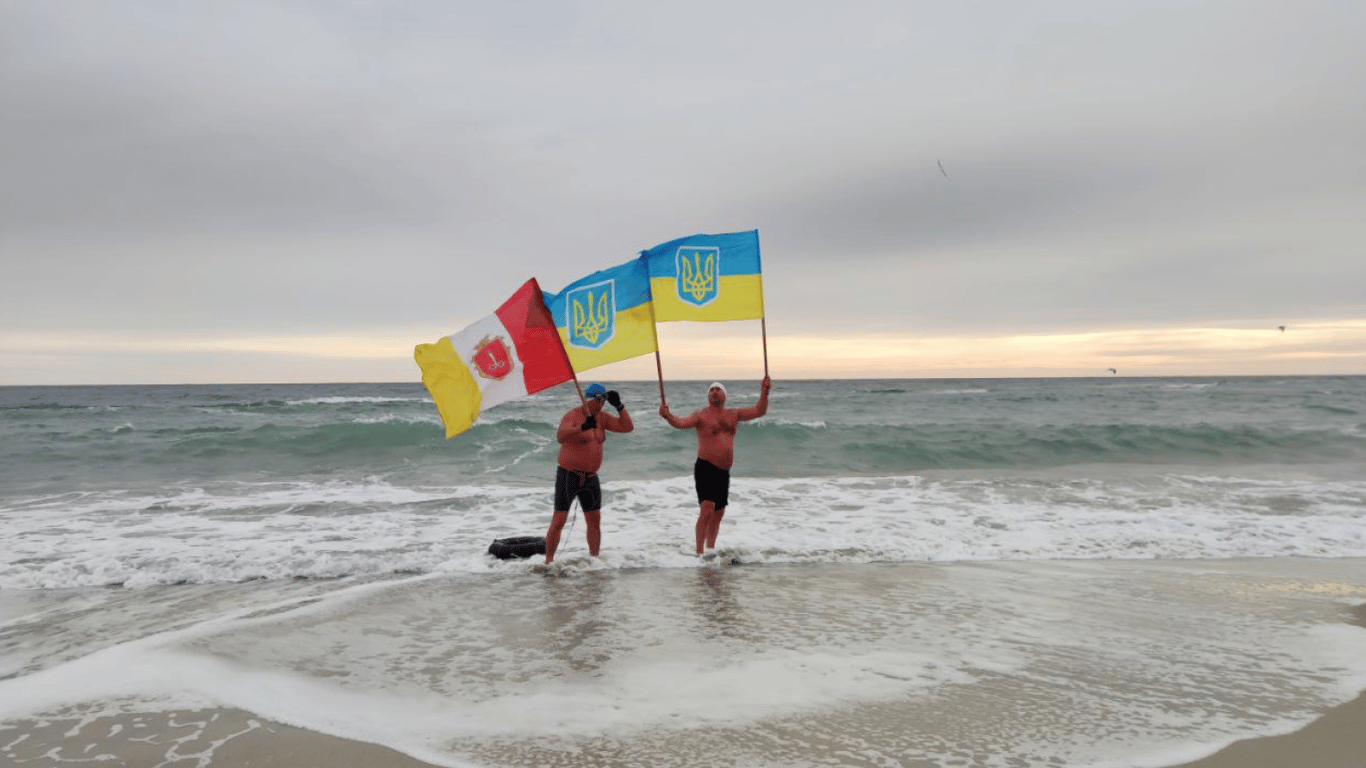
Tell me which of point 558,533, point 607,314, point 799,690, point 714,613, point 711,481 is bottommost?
point 714,613

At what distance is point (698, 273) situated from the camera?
7.99m

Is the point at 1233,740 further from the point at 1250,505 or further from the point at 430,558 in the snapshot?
the point at 1250,505

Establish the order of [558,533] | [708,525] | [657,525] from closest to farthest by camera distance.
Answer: [558,533] < [708,525] < [657,525]

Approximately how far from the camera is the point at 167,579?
8125 mm

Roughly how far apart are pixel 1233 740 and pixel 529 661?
3.83 m

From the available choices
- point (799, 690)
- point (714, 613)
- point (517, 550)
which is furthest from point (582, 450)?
point (799, 690)

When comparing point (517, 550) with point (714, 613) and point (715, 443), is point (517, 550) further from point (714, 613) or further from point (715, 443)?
point (714, 613)

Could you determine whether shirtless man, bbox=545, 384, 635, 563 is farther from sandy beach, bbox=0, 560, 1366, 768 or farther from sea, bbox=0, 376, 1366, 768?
sandy beach, bbox=0, 560, 1366, 768

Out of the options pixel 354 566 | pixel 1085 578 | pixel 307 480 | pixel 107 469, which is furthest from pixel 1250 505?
pixel 107 469

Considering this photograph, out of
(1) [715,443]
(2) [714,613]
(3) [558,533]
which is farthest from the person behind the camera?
(1) [715,443]

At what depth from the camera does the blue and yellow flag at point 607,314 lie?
26.0 ft

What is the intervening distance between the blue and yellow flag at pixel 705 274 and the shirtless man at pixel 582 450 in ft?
3.45

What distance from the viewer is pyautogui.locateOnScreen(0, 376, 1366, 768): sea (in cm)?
405

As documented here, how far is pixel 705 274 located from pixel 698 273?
0.23 ft
